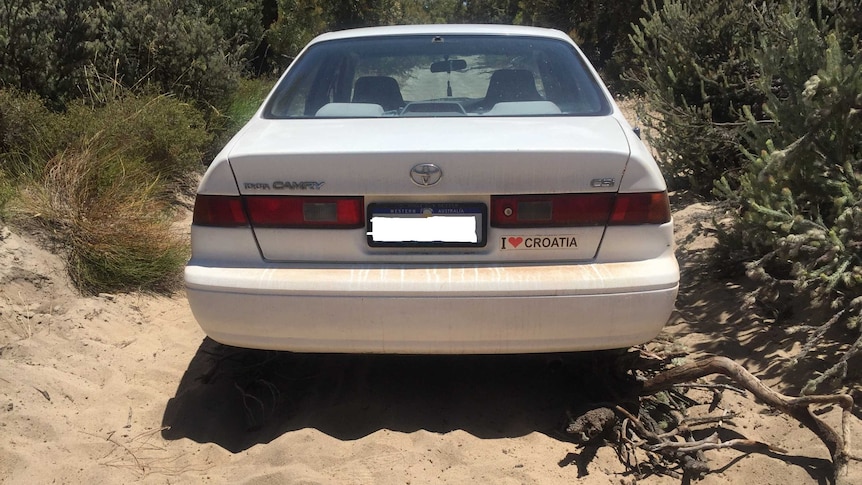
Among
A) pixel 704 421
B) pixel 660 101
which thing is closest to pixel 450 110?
pixel 704 421

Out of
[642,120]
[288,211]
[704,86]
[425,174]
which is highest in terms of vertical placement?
[425,174]

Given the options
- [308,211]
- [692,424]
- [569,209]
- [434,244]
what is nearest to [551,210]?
[569,209]

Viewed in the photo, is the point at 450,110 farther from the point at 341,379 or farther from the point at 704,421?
the point at 704,421

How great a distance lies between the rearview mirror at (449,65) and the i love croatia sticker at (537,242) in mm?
1515

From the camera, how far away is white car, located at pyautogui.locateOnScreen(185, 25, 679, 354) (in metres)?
2.79

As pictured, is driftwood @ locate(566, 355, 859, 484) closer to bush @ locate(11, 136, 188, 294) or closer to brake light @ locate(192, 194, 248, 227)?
brake light @ locate(192, 194, 248, 227)

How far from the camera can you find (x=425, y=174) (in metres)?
2.78

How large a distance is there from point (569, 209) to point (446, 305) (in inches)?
22.2

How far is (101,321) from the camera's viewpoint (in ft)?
14.0

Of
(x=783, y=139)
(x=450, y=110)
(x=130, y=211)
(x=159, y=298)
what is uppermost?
(x=450, y=110)

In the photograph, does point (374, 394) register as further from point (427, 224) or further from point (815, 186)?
point (815, 186)

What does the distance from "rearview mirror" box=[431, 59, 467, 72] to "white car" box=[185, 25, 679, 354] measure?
1.21 m

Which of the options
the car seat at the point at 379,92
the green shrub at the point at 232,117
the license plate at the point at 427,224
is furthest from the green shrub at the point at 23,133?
the license plate at the point at 427,224

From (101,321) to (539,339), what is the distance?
102 inches
